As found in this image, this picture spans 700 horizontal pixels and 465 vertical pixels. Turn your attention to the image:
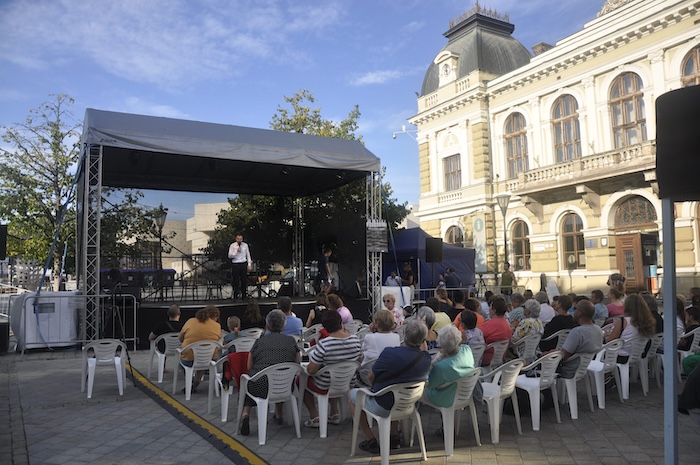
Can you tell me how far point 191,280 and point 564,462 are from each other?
495 inches

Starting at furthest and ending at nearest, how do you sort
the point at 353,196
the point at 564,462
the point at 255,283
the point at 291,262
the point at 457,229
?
the point at 457,229 < the point at 353,196 < the point at 291,262 < the point at 255,283 < the point at 564,462

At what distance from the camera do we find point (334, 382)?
4.93 m

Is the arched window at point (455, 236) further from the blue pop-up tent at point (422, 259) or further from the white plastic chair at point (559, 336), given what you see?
the white plastic chair at point (559, 336)

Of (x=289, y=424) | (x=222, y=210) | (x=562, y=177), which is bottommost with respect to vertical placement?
(x=289, y=424)

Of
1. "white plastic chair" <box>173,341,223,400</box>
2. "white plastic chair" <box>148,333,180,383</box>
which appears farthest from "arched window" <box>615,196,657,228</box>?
"white plastic chair" <box>173,341,223,400</box>

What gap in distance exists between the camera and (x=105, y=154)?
40.8 feet

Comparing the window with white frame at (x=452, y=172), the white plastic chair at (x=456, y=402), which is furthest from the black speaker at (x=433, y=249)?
the window with white frame at (x=452, y=172)

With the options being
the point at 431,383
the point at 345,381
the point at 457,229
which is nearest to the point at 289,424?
the point at 345,381

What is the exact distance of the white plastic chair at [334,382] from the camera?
486 centimetres

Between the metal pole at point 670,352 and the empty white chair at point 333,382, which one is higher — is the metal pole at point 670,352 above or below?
above

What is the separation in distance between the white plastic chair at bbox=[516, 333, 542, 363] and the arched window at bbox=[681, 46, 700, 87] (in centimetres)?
1486

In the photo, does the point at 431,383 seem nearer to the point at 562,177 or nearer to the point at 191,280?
the point at 191,280

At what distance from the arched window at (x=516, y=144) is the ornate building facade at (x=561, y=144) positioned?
0.05 m

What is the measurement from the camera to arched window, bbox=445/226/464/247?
2575 centimetres
